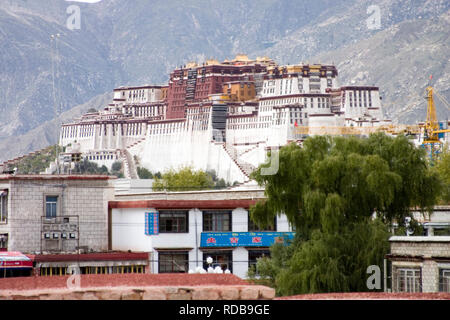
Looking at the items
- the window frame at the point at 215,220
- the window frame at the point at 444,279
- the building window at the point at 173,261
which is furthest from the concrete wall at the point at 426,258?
the window frame at the point at 215,220

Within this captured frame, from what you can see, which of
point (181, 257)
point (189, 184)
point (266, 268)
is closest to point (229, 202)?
point (181, 257)

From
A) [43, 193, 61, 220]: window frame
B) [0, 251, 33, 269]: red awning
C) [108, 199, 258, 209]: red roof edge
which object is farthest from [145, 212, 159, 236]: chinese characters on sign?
[0, 251, 33, 269]: red awning

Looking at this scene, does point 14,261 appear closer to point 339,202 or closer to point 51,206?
point 51,206

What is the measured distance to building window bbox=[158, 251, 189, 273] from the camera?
131ft

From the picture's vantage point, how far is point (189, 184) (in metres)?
154

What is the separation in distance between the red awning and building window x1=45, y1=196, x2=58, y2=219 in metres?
6.67

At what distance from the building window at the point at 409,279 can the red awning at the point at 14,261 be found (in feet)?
33.5

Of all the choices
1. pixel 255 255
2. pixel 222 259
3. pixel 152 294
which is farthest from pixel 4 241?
pixel 152 294

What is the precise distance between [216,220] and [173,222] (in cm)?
167

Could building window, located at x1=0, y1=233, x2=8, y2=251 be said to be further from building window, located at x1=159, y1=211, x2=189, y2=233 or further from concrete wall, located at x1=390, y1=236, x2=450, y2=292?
concrete wall, located at x1=390, y1=236, x2=450, y2=292

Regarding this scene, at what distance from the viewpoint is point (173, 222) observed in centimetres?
4097

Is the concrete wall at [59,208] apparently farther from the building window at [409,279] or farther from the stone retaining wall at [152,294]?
the stone retaining wall at [152,294]

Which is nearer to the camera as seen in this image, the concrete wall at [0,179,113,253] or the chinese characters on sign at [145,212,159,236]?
the concrete wall at [0,179,113,253]

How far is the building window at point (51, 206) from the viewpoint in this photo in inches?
1570
